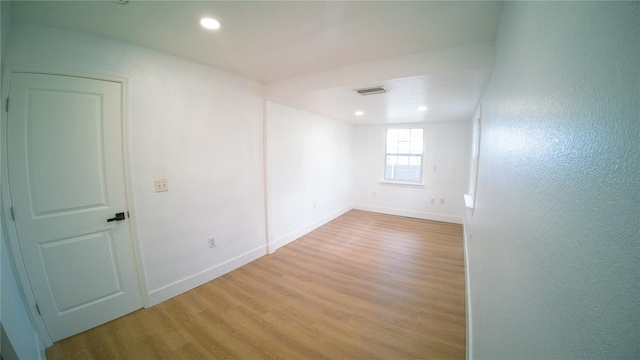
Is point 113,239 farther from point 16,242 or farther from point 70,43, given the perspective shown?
point 70,43

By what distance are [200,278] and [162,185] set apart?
3.69 ft

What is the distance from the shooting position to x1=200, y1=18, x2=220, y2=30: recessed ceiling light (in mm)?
1489

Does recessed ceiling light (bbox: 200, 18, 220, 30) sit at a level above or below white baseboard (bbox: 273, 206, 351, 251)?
above

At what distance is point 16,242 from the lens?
4.92 feet

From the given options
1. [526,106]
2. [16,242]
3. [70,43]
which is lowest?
[16,242]

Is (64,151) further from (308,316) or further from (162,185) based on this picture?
(308,316)

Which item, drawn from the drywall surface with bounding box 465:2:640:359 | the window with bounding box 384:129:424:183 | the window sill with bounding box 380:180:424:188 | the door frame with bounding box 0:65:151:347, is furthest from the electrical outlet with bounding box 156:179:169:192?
the window with bounding box 384:129:424:183

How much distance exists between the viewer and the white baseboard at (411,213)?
449 cm

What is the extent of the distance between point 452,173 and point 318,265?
350cm

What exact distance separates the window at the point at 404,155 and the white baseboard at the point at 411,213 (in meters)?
0.74

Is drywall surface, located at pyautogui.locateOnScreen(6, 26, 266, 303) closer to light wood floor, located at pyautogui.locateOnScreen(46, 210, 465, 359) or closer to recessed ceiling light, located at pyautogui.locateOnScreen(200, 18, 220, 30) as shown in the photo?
light wood floor, located at pyautogui.locateOnScreen(46, 210, 465, 359)

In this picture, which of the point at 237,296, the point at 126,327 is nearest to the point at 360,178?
the point at 237,296

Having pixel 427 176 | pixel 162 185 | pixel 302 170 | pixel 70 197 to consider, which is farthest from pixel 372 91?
pixel 427 176

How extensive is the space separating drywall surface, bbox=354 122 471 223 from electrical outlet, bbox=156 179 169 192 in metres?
4.24
